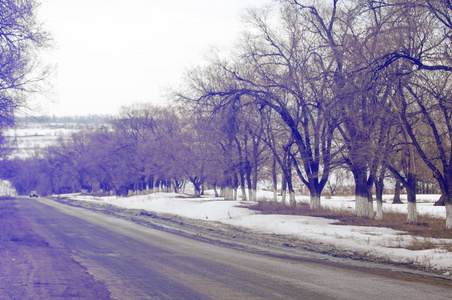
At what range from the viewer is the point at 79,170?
284 ft

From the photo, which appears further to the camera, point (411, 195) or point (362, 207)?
point (362, 207)

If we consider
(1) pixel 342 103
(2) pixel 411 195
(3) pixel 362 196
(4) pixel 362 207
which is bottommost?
(4) pixel 362 207

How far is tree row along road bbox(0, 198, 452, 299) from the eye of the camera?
7.25 meters

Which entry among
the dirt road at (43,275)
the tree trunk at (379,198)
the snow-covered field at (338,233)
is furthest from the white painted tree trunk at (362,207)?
the dirt road at (43,275)

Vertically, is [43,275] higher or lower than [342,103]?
lower

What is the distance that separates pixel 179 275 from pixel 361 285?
3761mm

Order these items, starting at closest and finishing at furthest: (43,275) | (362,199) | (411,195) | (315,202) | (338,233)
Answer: (43,275) → (338,233) → (411,195) → (362,199) → (315,202)

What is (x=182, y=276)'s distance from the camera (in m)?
8.68

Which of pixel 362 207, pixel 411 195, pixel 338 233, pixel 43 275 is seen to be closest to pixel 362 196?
pixel 362 207

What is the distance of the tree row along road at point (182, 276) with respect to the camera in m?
7.25

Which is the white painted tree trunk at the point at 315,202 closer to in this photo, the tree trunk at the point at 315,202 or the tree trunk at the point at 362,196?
the tree trunk at the point at 315,202

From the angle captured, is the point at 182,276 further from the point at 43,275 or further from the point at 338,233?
the point at 338,233

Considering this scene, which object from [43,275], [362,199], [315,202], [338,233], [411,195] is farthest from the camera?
[315,202]

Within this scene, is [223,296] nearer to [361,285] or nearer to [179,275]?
[179,275]
